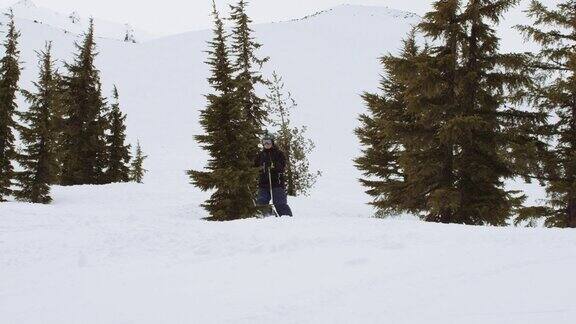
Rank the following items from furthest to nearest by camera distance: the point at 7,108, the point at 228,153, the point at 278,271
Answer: the point at 7,108, the point at 228,153, the point at 278,271

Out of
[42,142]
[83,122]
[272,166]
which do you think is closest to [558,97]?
[272,166]

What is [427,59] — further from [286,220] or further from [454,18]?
[286,220]

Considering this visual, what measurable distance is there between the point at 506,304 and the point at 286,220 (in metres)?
5.18

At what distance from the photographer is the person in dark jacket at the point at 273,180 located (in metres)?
12.2

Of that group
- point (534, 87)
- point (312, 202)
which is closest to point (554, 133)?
point (534, 87)

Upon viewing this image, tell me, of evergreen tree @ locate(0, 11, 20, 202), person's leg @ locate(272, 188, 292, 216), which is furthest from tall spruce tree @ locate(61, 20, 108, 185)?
person's leg @ locate(272, 188, 292, 216)

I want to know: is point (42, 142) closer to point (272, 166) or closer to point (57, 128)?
point (57, 128)

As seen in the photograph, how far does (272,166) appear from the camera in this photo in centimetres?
A: 1218

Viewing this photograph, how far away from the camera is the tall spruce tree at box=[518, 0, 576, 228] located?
523 inches

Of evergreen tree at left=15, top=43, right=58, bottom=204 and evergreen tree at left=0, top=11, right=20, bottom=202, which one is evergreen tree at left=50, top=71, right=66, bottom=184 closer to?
evergreen tree at left=15, top=43, right=58, bottom=204

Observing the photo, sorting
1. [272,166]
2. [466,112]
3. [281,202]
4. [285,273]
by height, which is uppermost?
[466,112]

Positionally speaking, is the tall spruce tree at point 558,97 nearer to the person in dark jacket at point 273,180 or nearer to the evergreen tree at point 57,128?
the person in dark jacket at point 273,180

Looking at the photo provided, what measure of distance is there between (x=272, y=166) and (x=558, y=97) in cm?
848

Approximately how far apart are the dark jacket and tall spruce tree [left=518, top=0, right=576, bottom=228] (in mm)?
7355
